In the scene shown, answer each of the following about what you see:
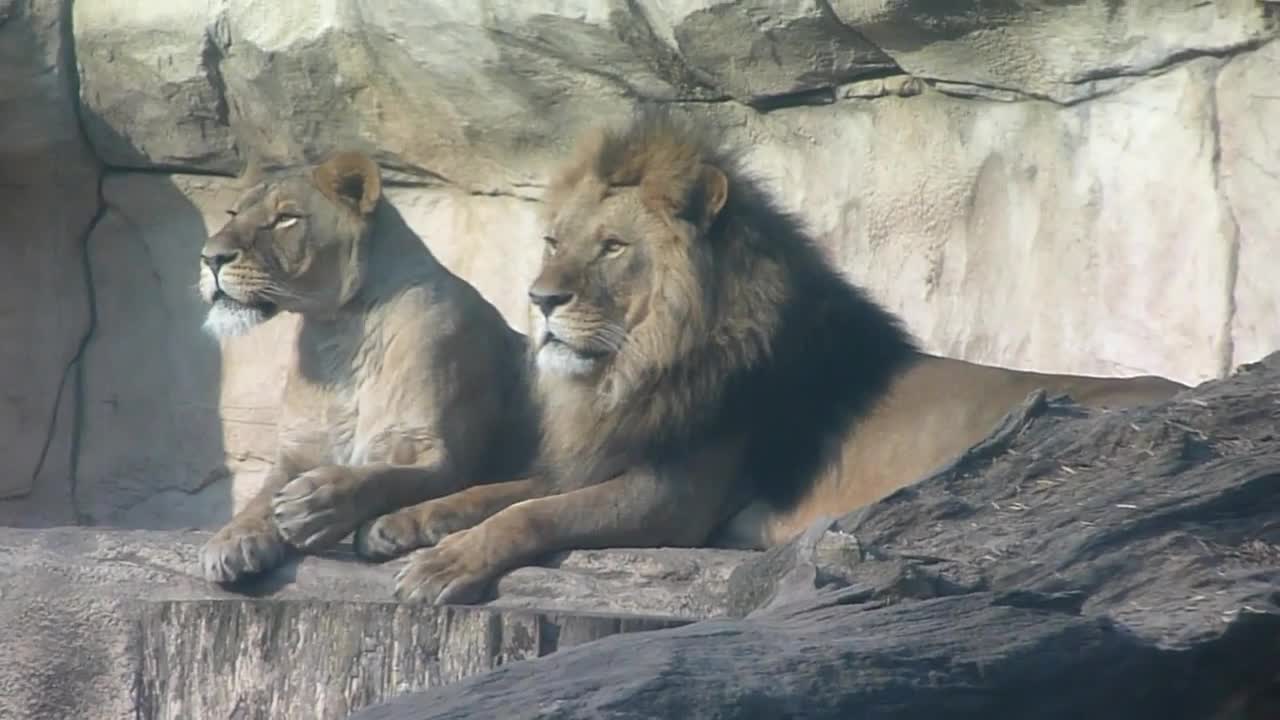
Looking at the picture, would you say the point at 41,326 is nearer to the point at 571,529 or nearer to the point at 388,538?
the point at 388,538

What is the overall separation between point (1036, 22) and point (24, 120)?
359cm

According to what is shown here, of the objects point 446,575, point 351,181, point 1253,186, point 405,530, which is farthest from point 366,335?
point 1253,186

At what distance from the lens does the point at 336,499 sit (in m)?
4.88

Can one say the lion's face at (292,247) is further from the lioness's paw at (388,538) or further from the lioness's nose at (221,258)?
the lioness's paw at (388,538)

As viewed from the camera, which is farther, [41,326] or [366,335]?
[41,326]

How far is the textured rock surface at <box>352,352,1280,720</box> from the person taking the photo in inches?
97.3

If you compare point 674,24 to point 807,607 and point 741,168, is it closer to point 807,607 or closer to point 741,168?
point 741,168

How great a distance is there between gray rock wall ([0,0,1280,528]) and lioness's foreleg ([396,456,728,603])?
55.7 inches

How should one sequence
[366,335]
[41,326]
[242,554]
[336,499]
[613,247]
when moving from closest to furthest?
[242,554]
[336,499]
[613,247]
[366,335]
[41,326]

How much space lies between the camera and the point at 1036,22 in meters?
5.63

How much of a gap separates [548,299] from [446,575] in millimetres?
746

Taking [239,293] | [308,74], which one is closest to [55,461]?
[308,74]

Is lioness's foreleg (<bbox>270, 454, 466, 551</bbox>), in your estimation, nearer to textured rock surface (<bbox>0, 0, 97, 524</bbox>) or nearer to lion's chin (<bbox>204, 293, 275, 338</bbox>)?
lion's chin (<bbox>204, 293, 275, 338</bbox>)

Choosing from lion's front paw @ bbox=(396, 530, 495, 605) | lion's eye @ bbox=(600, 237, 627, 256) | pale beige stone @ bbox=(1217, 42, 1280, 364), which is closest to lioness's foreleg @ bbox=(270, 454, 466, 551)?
lion's front paw @ bbox=(396, 530, 495, 605)
